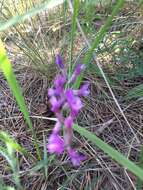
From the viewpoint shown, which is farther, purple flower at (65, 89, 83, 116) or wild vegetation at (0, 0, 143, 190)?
wild vegetation at (0, 0, 143, 190)

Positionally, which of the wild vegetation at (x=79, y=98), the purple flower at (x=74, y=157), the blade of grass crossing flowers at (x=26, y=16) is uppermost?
the blade of grass crossing flowers at (x=26, y=16)

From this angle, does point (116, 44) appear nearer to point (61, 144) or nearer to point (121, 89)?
point (121, 89)

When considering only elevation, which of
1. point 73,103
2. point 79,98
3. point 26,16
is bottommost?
point 79,98

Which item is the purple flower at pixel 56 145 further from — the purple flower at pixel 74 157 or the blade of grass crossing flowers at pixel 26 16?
the blade of grass crossing flowers at pixel 26 16

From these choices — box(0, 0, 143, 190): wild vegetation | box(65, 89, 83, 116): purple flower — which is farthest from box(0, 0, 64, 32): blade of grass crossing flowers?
box(65, 89, 83, 116): purple flower

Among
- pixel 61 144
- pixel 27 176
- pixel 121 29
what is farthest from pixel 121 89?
pixel 61 144

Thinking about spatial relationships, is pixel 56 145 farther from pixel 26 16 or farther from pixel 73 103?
pixel 26 16

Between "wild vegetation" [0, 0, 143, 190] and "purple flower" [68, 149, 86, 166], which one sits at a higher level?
"purple flower" [68, 149, 86, 166]

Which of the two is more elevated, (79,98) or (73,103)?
(73,103)

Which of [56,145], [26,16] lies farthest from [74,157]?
[26,16]

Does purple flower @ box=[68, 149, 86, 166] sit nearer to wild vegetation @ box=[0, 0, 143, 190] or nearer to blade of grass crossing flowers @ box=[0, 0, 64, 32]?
wild vegetation @ box=[0, 0, 143, 190]

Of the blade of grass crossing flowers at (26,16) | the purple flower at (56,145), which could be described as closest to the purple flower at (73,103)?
the purple flower at (56,145)
